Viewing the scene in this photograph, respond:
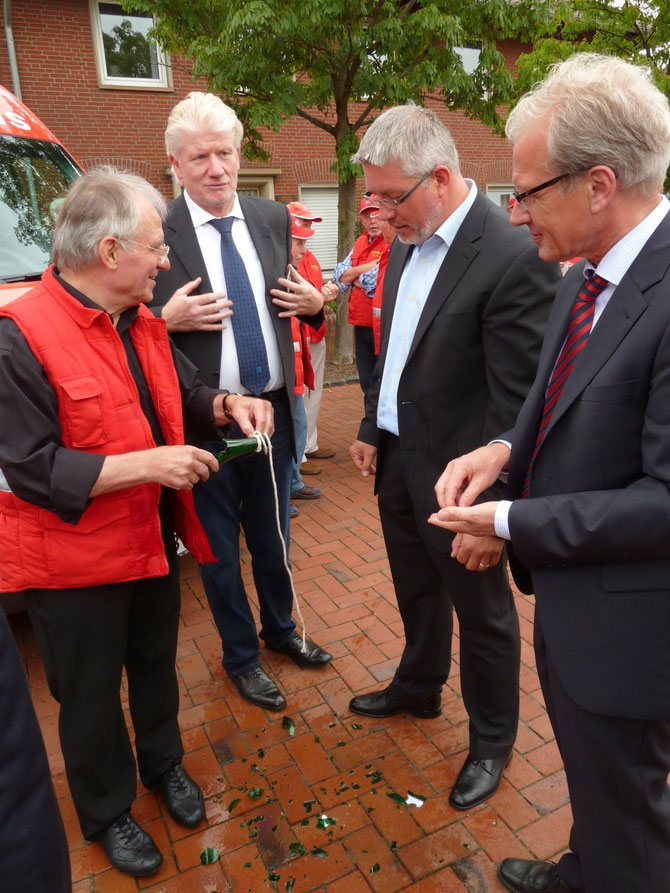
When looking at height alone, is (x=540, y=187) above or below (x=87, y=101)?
below

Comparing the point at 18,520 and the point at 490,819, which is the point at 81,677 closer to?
the point at 18,520

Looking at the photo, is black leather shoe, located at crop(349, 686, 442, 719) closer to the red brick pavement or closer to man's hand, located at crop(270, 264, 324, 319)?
the red brick pavement

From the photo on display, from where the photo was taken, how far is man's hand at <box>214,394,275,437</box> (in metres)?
2.45

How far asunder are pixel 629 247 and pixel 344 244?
849cm

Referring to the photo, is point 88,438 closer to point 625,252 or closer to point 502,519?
point 502,519

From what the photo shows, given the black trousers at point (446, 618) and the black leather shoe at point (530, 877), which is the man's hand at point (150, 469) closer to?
the black trousers at point (446, 618)

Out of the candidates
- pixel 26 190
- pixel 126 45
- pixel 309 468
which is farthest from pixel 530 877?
pixel 126 45

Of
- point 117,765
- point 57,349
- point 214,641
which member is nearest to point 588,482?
point 57,349

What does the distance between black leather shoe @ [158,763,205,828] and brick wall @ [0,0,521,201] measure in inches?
390

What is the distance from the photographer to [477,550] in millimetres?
2025

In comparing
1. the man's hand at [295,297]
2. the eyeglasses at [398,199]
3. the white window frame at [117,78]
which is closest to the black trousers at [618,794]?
the eyeglasses at [398,199]

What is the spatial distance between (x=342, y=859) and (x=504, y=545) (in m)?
1.23

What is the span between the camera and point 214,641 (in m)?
3.57

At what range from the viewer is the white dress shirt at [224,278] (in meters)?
2.76
